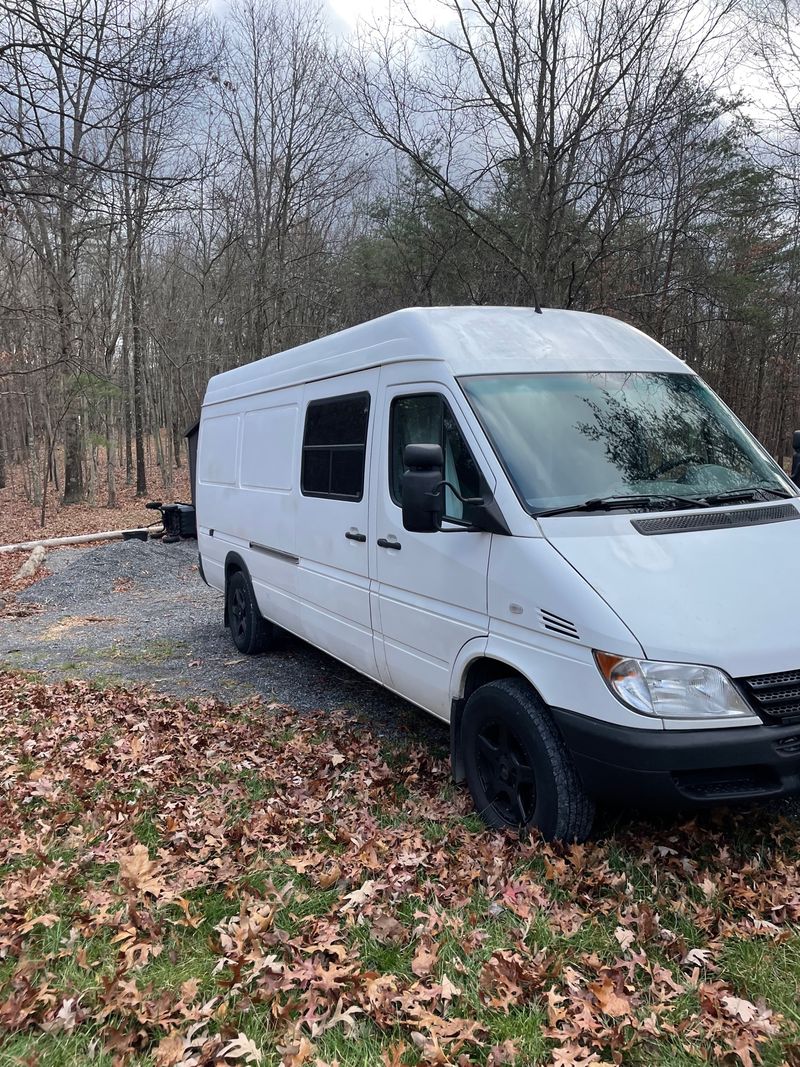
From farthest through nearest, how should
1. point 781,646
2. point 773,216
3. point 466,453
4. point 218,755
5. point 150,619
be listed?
1. point 773,216
2. point 150,619
3. point 218,755
4. point 466,453
5. point 781,646

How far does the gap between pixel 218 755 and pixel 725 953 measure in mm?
3276

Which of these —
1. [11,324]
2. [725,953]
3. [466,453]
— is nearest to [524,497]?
[466,453]

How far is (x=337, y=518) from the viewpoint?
5355 millimetres

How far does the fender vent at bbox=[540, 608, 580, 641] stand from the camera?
317cm

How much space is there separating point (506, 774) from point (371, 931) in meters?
1.02

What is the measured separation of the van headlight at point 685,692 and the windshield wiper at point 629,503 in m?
0.87

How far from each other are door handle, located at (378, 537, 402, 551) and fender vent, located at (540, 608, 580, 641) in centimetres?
137

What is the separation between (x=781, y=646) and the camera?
300 centimetres

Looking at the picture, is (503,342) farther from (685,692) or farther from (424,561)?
A: (685,692)

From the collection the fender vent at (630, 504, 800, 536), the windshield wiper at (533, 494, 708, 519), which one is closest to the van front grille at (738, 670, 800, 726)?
the fender vent at (630, 504, 800, 536)

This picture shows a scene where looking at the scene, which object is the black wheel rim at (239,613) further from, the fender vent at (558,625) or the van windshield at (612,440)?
the fender vent at (558,625)

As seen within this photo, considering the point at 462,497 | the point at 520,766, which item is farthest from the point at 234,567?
the point at 520,766

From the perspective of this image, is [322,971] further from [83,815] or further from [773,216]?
[773,216]

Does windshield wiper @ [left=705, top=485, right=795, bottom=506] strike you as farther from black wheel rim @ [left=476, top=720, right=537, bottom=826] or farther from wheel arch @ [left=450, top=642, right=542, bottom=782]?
black wheel rim @ [left=476, top=720, right=537, bottom=826]
